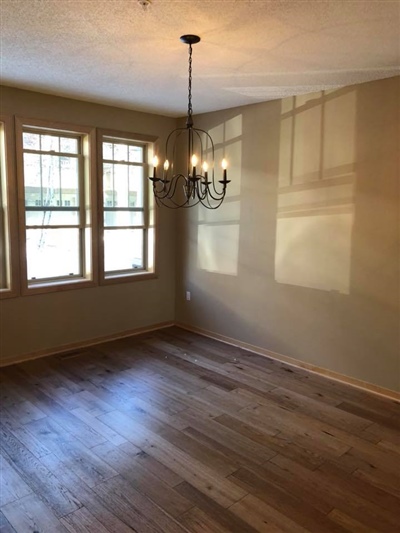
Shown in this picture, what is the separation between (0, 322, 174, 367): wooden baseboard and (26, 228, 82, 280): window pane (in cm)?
78

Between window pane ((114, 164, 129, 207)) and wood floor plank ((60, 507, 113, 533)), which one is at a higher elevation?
window pane ((114, 164, 129, 207))

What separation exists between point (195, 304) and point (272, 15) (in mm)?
3628

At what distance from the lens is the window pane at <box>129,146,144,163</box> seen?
5188 mm

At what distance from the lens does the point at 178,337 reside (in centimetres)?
526

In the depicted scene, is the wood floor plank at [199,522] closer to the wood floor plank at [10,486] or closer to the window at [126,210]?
the wood floor plank at [10,486]

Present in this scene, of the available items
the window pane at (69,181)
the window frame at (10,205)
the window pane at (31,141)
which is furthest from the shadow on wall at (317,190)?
the window frame at (10,205)

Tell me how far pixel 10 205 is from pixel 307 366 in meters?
3.32

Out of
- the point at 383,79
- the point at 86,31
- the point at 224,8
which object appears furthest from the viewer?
the point at 383,79

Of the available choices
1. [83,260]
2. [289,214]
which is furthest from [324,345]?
[83,260]

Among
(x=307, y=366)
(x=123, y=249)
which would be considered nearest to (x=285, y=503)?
(x=307, y=366)

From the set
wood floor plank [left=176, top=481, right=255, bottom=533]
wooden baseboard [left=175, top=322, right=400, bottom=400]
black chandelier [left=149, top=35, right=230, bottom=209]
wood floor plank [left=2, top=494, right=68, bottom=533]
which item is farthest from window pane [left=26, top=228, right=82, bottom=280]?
wood floor plank [left=176, top=481, right=255, bottom=533]

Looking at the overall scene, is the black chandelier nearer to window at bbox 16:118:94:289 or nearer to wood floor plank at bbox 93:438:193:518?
window at bbox 16:118:94:289

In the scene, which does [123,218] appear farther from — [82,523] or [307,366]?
[82,523]

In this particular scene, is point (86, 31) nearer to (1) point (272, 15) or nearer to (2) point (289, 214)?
(1) point (272, 15)
